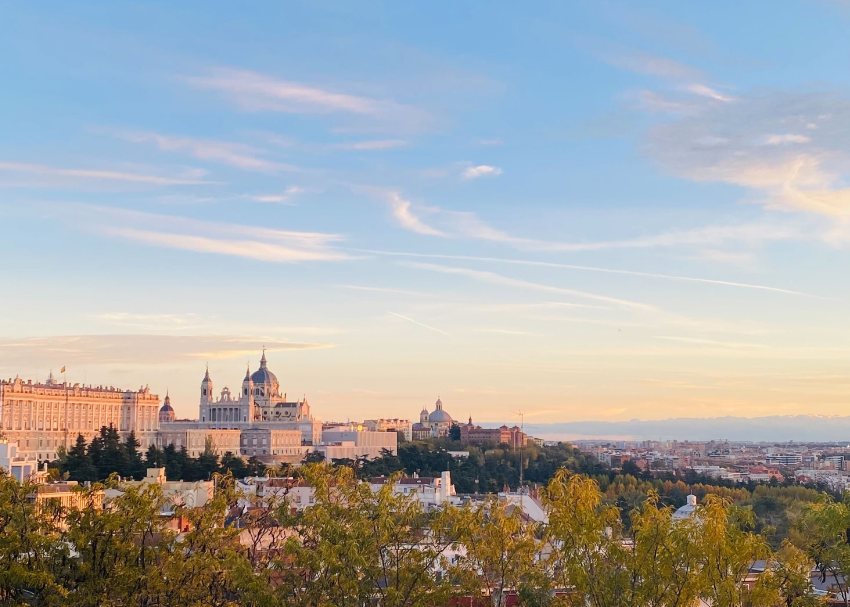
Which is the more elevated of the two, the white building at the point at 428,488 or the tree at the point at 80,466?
the tree at the point at 80,466

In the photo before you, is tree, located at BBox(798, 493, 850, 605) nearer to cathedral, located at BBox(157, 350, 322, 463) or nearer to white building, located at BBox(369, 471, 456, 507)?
white building, located at BBox(369, 471, 456, 507)

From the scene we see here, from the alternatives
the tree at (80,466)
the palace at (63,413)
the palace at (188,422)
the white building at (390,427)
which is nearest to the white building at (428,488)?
the tree at (80,466)

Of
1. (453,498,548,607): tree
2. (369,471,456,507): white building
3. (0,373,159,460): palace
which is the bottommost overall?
(369,471,456,507): white building

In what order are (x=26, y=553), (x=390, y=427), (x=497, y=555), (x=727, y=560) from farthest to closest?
(x=390, y=427)
(x=497, y=555)
(x=26, y=553)
(x=727, y=560)

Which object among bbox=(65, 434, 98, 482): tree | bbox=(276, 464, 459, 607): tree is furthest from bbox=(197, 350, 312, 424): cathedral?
bbox=(276, 464, 459, 607): tree

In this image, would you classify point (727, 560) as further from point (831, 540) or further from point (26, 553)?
point (26, 553)

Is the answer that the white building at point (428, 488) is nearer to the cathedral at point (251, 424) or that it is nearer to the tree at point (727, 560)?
the tree at point (727, 560)

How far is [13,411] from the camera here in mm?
118812

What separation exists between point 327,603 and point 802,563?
26.3 ft

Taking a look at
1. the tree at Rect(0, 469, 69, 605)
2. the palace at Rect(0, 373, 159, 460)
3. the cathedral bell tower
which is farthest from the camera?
the cathedral bell tower

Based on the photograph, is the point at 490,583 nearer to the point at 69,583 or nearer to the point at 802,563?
the point at 802,563

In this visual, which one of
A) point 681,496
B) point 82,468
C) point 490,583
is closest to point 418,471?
point 681,496

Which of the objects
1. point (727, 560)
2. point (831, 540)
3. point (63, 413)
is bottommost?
point (727, 560)

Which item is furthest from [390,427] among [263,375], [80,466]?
[80,466]
